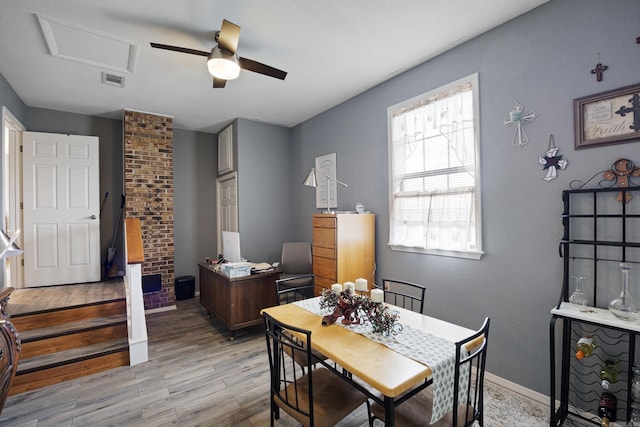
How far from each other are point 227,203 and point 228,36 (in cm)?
330

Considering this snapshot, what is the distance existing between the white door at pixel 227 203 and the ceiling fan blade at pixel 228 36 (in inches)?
103

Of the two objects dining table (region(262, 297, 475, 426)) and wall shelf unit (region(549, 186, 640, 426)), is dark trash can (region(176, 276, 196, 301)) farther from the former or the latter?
wall shelf unit (region(549, 186, 640, 426))

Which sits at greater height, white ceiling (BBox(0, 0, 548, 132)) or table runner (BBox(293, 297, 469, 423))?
white ceiling (BBox(0, 0, 548, 132))

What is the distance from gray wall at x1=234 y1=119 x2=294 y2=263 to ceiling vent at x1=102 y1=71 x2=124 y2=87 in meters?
1.66

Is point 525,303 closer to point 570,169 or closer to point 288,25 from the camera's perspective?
point 570,169

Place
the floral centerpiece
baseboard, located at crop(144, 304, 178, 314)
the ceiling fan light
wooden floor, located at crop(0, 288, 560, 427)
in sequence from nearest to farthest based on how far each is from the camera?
the floral centerpiece → wooden floor, located at crop(0, 288, 560, 427) → the ceiling fan light → baseboard, located at crop(144, 304, 178, 314)

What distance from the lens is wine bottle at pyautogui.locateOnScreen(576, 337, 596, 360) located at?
1772mm

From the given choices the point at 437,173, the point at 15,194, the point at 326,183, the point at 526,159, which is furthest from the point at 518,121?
the point at 15,194

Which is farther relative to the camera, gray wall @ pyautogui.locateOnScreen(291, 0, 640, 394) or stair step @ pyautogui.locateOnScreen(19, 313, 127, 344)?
stair step @ pyautogui.locateOnScreen(19, 313, 127, 344)

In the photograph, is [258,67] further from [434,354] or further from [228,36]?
[434,354]

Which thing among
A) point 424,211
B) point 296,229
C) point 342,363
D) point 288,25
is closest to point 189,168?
point 296,229

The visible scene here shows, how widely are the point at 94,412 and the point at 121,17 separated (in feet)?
9.79

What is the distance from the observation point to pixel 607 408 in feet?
5.69

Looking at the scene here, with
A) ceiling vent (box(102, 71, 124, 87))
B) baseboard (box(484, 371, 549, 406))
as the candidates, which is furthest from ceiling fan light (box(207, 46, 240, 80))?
baseboard (box(484, 371, 549, 406))
